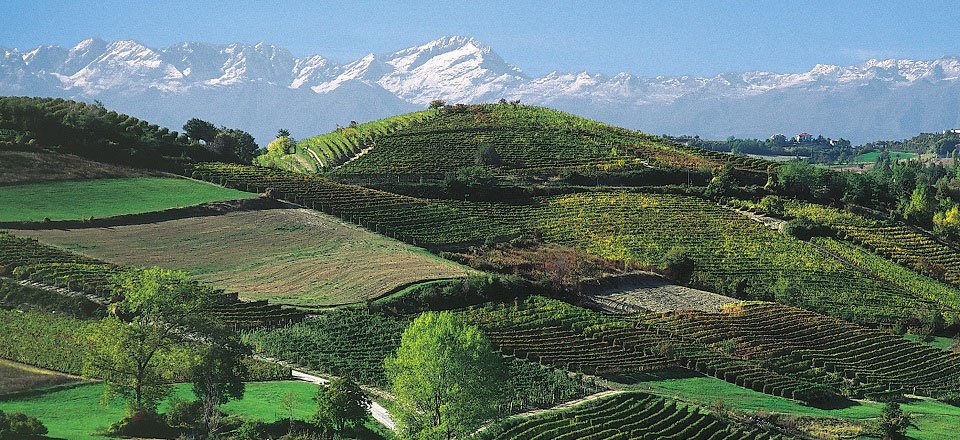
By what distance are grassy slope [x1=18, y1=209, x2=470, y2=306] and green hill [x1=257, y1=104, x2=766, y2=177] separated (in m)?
30.7

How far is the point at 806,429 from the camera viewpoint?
181 ft

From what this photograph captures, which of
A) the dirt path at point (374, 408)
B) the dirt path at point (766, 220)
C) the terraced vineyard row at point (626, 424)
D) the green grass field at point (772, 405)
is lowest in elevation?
the green grass field at point (772, 405)

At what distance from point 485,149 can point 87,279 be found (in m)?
67.6

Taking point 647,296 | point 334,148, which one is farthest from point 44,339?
point 334,148

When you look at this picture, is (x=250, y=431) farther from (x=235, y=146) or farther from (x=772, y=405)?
(x=235, y=146)

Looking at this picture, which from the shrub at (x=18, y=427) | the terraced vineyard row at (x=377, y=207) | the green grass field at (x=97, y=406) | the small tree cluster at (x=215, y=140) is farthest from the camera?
the small tree cluster at (x=215, y=140)

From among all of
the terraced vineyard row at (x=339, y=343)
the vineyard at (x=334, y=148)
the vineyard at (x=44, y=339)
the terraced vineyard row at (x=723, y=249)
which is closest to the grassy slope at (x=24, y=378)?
the vineyard at (x=44, y=339)

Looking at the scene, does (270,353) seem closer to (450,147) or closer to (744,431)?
(744,431)

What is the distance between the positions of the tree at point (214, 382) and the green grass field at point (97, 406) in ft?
4.25

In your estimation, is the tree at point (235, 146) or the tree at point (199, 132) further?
the tree at point (199, 132)

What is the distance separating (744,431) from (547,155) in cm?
7973

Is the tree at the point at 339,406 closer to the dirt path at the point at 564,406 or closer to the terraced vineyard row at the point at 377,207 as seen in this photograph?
the dirt path at the point at 564,406

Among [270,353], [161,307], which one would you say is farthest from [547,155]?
[161,307]

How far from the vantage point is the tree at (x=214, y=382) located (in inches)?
1796
